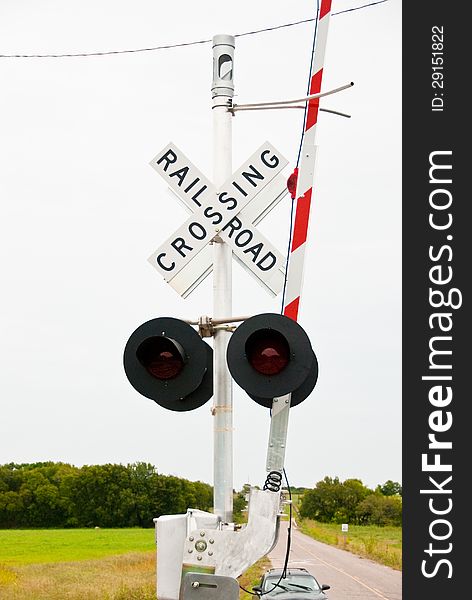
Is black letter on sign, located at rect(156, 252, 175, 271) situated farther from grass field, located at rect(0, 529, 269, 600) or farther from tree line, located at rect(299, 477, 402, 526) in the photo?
tree line, located at rect(299, 477, 402, 526)

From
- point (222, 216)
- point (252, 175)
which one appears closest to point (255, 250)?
point (222, 216)

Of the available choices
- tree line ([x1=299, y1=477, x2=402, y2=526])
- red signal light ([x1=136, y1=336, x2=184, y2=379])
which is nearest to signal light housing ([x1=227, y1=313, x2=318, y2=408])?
red signal light ([x1=136, y1=336, x2=184, y2=379])

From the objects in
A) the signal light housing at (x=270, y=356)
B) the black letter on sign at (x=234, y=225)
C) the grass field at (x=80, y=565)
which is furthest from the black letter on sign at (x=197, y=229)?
the grass field at (x=80, y=565)

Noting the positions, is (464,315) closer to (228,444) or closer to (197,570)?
(228,444)

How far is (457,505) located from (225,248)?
1.76 m

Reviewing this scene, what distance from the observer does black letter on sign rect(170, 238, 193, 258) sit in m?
5.81

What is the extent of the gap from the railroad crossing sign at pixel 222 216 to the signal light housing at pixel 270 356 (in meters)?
0.68

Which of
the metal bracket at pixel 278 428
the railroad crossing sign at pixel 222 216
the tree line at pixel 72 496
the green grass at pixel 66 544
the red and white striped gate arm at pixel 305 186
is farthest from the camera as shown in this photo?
the tree line at pixel 72 496

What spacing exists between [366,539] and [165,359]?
70.1 metres

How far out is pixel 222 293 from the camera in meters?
5.83

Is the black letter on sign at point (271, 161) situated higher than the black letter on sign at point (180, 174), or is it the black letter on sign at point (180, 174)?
the black letter on sign at point (271, 161)

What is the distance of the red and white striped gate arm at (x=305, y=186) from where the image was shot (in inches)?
214

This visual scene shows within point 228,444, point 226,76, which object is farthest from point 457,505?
point 226,76

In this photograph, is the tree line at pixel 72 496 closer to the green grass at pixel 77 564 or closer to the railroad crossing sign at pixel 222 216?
the green grass at pixel 77 564
